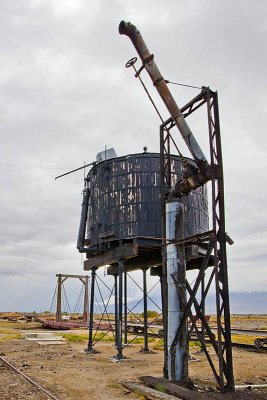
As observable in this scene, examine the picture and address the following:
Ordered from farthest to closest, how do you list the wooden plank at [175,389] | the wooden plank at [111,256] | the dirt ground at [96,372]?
the wooden plank at [111,256]
the dirt ground at [96,372]
the wooden plank at [175,389]

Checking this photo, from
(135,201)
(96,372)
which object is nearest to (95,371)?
(96,372)

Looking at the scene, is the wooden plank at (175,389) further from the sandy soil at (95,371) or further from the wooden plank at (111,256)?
the wooden plank at (111,256)

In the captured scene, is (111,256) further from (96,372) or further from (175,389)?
(175,389)

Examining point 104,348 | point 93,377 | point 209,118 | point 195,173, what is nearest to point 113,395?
point 93,377

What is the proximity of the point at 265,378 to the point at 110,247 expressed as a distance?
309 inches

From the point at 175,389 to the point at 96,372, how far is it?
461 cm

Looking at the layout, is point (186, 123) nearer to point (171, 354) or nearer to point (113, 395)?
point (171, 354)

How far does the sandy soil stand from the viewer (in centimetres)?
1055

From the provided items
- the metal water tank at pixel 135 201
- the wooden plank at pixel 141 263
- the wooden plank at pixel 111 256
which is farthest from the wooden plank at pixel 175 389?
the wooden plank at pixel 141 263

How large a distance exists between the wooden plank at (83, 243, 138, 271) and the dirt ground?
4.04 metres

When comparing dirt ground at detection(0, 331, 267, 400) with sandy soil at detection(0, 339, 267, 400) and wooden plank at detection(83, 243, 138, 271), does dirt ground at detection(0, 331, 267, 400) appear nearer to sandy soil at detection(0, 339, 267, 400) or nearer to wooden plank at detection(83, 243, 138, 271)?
sandy soil at detection(0, 339, 267, 400)

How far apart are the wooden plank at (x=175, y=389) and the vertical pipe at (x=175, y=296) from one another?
23.4 inches

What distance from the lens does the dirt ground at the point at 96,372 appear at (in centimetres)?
1048

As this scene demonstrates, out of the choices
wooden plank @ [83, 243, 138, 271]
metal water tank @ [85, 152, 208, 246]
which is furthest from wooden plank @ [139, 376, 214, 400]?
metal water tank @ [85, 152, 208, 246]
